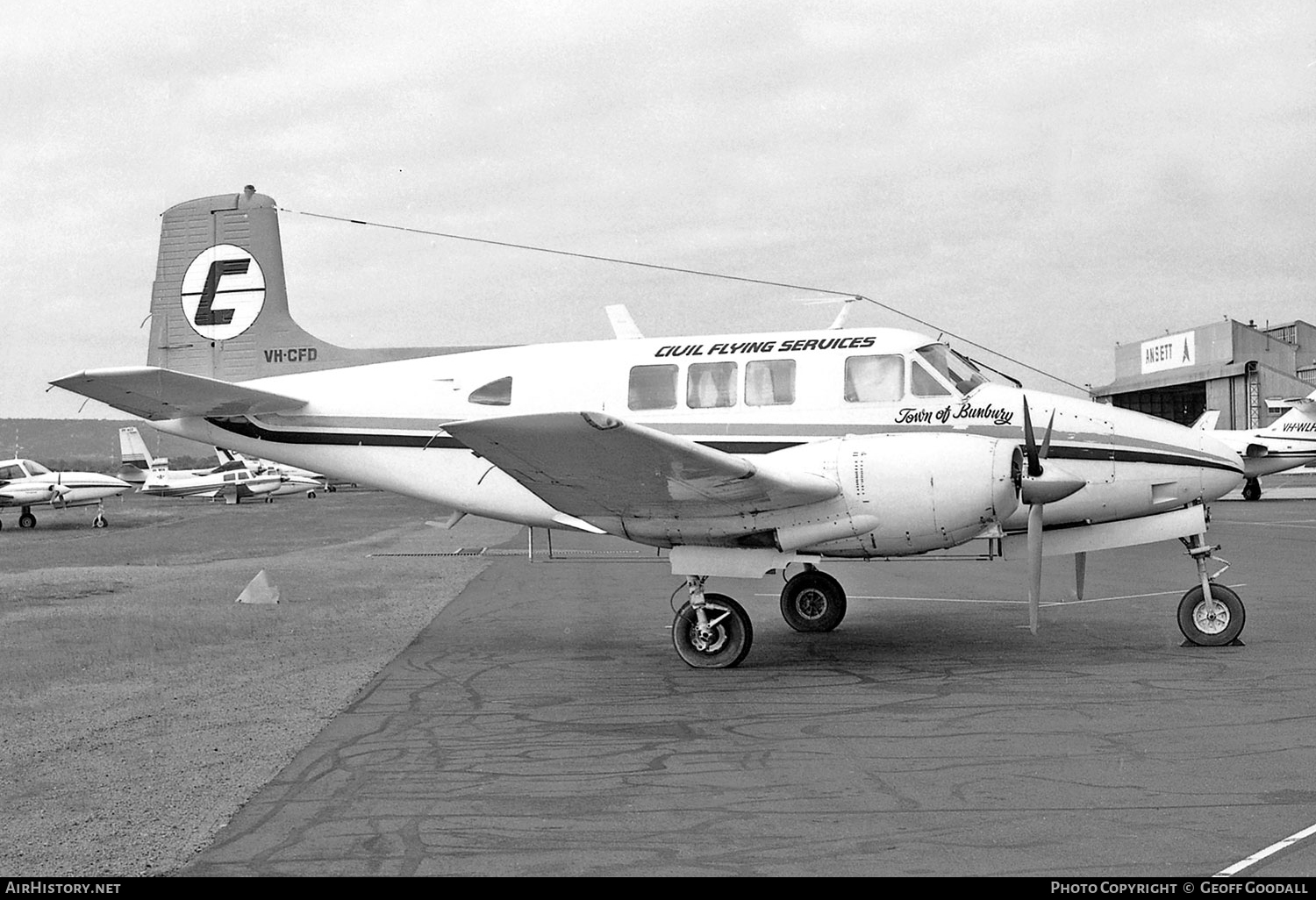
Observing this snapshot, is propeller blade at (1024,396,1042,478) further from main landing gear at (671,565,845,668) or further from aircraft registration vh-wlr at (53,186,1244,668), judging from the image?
main landing gear at (671,565,845,668)

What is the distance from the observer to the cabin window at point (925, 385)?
1082 centimetres

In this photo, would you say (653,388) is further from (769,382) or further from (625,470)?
(625,470)

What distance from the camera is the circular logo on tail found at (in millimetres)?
13578

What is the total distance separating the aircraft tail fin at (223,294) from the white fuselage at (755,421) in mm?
979

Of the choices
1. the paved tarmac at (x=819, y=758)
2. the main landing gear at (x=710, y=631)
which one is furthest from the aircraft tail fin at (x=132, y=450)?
the main landing gear at (x=710, y=631)

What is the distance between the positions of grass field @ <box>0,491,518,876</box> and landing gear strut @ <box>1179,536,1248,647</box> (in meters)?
7.68

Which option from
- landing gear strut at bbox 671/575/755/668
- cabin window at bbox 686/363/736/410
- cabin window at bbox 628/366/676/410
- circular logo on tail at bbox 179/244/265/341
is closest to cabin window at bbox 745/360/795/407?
cabin window at bbox 686/363/736/410

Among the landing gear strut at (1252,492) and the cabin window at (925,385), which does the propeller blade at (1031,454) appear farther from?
the landing gear strut at (1252,492)

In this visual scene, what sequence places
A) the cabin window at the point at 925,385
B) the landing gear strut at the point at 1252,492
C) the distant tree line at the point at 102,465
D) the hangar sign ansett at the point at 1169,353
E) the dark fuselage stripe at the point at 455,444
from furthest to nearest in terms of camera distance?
the distant tree line at the point at 102,465 → the hangar sign ansett at the point at 1169,353 → the landing gear strut at the point at 1252,492 → the cabin window at the point at 925,385 → the dark fuselage stripe at the point at 455,444

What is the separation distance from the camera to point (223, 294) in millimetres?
13664

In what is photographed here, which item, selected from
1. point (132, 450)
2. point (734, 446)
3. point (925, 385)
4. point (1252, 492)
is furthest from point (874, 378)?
point (132, 450)

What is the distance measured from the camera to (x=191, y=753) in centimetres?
734

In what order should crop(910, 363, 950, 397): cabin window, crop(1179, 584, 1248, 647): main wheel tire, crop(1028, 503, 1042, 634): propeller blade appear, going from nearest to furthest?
crop(1028, 503, 1042, 634): propeller blade, crop(1179, 584, 1248, 647): main wheel tire, crop(910, 363, 950, 397): cabin window

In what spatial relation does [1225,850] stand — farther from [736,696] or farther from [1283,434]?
[1283,434]
